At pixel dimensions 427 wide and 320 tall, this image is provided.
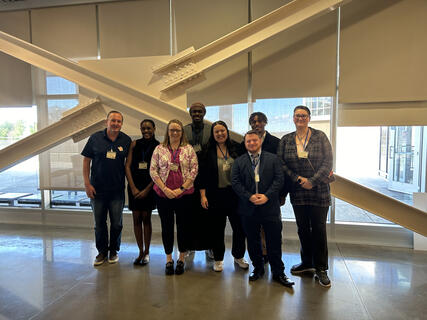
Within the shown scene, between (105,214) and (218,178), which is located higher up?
(218,178)

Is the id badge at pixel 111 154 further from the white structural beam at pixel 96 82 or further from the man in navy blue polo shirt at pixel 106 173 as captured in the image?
the white structural beam at pixel 96 82

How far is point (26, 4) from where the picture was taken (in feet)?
14.9

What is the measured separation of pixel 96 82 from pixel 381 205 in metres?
3.57

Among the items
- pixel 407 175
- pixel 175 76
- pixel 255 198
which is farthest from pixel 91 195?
pixel 407 175

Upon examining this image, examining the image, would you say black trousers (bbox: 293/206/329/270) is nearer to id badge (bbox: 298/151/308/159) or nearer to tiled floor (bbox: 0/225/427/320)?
tiled floor (bbox: 0/225/427/320)

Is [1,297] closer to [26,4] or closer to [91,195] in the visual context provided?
[91,195]

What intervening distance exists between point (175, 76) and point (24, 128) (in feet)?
11.3

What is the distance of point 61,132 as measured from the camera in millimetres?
3754

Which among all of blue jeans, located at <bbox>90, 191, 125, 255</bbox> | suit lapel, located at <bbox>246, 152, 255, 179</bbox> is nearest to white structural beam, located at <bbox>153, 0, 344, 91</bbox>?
suit lapel, located at <bbox>246, 152, 255, 179</bbox>

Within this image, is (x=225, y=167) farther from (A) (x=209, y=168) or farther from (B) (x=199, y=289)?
(B) (x=199, y=289)

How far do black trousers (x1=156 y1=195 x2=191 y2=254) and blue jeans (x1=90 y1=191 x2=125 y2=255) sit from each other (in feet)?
1.97

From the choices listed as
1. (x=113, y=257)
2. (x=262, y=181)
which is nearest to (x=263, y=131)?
(x=262, y=181)

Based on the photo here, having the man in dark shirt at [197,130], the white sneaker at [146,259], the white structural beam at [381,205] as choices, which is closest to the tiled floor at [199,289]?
the white sneaker at [146,259]

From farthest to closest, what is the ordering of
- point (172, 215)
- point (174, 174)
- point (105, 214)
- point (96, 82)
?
1. point (96, 82)
2. point (105, 214)
3. point (172, 215)
4. point (174, 174)
